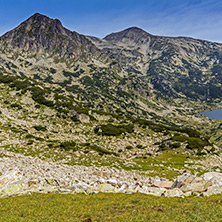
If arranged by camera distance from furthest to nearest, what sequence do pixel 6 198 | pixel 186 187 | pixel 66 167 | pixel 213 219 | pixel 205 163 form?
pixel 205 163 < pixel 66 167 < pixel 186 187 < pixel 6 198 < pixel 213 219

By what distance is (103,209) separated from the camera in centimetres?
1916

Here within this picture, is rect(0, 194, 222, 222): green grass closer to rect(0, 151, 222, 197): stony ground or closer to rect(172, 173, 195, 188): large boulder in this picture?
rect(0, 151, 222, 197): stony ground

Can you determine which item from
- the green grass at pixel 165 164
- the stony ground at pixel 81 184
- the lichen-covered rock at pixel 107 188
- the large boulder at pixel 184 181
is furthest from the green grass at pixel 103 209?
the green grass at pixel 165 164

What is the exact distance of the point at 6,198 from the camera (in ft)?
76.4

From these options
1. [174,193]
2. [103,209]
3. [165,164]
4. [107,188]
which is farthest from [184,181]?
[165,164]

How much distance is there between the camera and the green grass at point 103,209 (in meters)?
16.3

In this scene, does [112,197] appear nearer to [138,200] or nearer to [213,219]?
[138,200]

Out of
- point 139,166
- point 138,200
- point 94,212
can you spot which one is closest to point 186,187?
point 138,200

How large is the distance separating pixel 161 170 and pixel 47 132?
4413 centimetres

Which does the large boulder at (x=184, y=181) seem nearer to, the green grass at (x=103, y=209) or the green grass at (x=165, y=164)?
the green grass at (x=103, y=209)

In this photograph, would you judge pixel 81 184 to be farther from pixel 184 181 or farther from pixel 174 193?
pixel 184 181

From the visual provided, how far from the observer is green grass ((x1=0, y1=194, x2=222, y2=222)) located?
16.3m

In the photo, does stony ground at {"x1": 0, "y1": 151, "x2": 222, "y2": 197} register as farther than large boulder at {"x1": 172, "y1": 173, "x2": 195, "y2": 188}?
No

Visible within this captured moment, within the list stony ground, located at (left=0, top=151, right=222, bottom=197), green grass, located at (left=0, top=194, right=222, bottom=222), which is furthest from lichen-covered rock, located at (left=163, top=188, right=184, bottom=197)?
green grass, located at (left=0, top=194, right=222, bottom=222)
